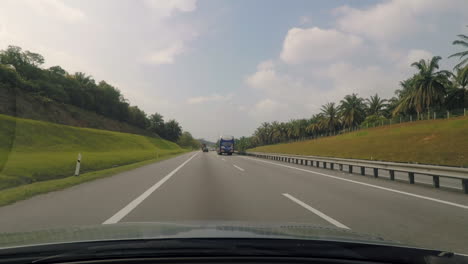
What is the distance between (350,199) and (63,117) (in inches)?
3227

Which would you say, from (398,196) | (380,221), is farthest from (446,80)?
(380,221)

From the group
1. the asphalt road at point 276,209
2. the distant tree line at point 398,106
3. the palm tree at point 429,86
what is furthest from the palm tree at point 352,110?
the asphalt road at point 276,209

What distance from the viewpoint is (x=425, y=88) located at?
51750 millimetres

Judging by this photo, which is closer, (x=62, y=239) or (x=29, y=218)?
(x=62, y=239)

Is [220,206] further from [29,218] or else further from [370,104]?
[370,104]

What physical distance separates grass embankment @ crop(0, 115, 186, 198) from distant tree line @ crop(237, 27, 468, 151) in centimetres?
4506

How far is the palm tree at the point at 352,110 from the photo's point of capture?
3098 inches

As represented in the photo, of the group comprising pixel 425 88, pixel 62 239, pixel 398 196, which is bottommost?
pixel 398 196

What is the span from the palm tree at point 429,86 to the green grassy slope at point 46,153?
4678 cm

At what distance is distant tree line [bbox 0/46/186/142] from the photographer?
7094cm

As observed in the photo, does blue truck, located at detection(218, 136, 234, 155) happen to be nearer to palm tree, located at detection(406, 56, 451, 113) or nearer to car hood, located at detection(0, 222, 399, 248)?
palm tree, located at detection(406, 56, 451, 113)

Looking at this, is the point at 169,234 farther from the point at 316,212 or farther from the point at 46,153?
the point at 46,153

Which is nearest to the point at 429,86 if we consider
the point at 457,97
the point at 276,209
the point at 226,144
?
the point at 457,97

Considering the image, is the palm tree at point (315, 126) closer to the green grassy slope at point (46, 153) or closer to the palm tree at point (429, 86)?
the palm tree at point (429, 86)
